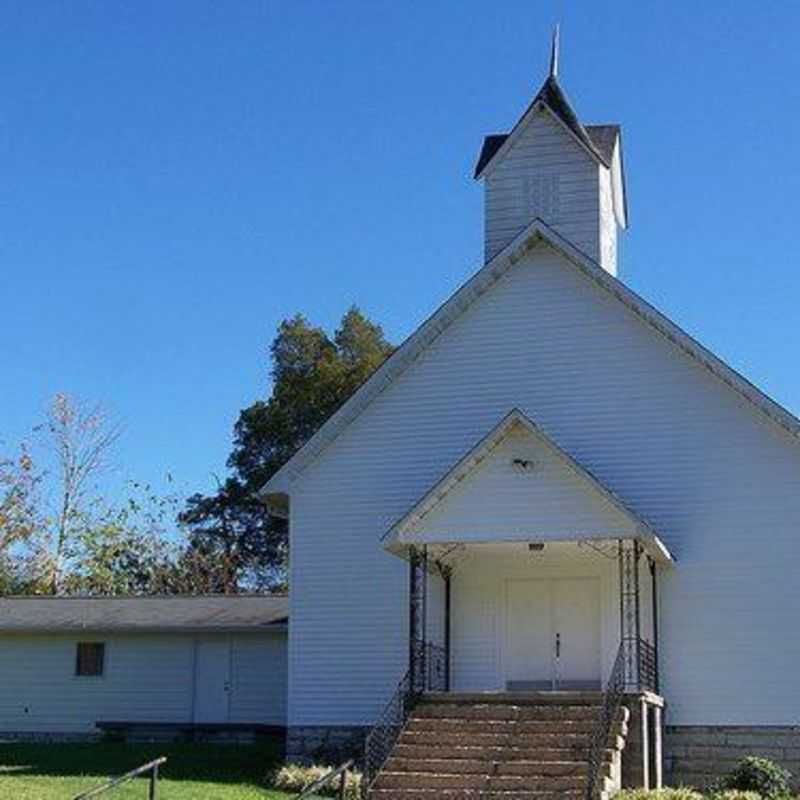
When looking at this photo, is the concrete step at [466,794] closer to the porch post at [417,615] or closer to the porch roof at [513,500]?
the porch post at [417,615]

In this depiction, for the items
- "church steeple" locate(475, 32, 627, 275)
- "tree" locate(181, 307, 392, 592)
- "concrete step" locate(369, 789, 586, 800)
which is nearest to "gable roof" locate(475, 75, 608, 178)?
"church steeple" locate(475, 32, 627, 275)

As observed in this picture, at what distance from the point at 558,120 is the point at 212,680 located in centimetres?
1433

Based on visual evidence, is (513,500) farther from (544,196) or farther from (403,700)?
(544,196)

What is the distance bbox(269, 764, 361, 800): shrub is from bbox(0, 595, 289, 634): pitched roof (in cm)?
819

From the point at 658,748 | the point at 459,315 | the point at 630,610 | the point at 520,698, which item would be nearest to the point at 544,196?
the point at 459,315

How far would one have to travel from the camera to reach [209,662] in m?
34.0

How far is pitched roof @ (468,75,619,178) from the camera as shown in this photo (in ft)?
97.0

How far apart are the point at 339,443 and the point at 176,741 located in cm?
868

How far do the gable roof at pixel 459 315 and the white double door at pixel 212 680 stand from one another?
22.7 feet

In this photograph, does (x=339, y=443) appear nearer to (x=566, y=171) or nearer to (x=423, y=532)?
(x=423, y=532)

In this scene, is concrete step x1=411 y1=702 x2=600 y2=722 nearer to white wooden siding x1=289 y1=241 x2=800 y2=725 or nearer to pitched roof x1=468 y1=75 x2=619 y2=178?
white wooden siding x1=289 y1=241 x2=800 y2=725

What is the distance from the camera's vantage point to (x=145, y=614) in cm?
3516

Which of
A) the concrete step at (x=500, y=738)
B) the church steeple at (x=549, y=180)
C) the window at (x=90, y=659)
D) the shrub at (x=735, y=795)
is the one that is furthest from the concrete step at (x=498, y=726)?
the window at (x=90, y=659)

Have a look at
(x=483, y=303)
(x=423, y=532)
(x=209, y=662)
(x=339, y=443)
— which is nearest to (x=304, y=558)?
(x=339, y=443)
